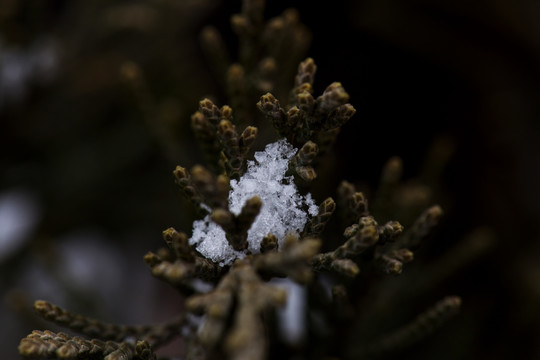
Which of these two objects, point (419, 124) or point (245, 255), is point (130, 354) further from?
point (419, 124)

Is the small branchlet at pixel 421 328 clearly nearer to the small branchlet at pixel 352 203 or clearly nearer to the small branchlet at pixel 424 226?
the small branchlet at pixel 424 226

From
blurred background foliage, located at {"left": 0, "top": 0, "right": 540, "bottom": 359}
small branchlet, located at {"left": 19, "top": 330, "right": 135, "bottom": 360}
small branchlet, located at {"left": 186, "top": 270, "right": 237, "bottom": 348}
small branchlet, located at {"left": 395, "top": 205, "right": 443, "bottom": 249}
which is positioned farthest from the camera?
blurred background foliage, located at {"left": 0, "top": 0, "right": 540, "bottom": 359}

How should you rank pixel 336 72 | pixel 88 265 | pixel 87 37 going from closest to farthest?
pixel 336 72
pixel 87 37
pixel 88 265

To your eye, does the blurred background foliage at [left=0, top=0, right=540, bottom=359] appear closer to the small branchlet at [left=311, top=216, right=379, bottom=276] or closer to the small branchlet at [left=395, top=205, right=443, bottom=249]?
the small branchlet at [left=395, top=205, right=443, bottom=249]

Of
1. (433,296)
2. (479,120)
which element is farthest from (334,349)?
(479,120)

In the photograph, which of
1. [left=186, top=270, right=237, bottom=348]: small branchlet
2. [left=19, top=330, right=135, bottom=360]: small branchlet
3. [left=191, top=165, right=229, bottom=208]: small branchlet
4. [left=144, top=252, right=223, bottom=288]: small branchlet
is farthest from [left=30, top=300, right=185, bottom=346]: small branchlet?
[left=191, top=165, right=229, bottom=208]: small branchlet
